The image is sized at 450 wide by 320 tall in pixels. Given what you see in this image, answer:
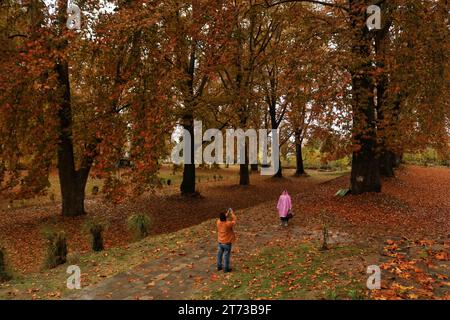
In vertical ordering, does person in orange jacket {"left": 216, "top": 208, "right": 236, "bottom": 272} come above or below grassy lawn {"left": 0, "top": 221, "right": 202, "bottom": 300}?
above

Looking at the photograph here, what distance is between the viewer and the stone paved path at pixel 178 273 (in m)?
8.52

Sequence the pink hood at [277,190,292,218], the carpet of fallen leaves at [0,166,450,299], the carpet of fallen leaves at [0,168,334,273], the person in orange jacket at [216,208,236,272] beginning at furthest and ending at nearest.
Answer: the carpet of fallen leaves at [0,168,334,273]
the pink hood at [277,190,292,218]
the person in orange jacket at [216,208,236,272]
the carpet of fallen leaves at [0,166,450,299]

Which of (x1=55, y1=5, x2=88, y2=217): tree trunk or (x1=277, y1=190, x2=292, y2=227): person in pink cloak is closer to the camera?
(x1=277, y1=190, x2=292, y2=227): person in pink cloak

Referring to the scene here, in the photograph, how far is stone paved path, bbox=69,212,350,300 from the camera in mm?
8523

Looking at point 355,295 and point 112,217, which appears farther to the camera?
point 112,217

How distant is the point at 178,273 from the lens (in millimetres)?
9828

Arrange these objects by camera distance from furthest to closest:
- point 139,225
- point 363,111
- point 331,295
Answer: point 363,111 < point 139,225 < point 331,295

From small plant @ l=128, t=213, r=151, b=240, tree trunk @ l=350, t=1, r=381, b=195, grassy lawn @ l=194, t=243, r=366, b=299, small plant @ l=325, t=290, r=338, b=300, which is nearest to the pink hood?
grassy lawn @ l=194, t=243, r=366, b=299

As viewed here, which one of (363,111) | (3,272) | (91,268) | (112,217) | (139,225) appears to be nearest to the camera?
(3,272)

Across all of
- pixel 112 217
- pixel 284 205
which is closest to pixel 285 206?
pixel 284 205

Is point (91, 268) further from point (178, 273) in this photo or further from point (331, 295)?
point (331, 295)

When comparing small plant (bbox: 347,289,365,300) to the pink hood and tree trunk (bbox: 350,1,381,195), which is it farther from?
tree trunk (bbox: 350,1,381,195)

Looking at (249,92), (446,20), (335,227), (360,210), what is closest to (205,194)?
(249,92)

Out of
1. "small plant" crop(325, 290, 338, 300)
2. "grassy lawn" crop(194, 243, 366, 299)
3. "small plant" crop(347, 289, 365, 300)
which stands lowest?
"grassy lawn" crop(194, 243, 366, 299)
